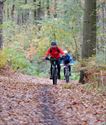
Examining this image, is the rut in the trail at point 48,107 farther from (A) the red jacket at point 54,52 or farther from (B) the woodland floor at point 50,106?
(A) the red jacket at point 54,52

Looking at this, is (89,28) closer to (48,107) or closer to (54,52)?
(54,52)

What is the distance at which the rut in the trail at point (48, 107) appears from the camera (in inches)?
328

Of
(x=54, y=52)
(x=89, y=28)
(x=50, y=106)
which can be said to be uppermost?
(x=89, y=28)

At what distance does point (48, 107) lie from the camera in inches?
383

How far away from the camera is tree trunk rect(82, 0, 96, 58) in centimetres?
1468

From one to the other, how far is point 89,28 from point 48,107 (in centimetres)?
573

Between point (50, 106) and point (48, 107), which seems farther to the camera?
point (50, 106)

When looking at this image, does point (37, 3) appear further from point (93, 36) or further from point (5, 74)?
point (93, 36)

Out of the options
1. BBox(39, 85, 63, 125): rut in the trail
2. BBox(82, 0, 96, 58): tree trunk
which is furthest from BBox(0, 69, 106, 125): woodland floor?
BBox(82, 0, 96, 58): tree trunk

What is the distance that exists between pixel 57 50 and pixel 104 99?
199 inches

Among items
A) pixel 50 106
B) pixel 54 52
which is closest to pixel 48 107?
pixel 50 106

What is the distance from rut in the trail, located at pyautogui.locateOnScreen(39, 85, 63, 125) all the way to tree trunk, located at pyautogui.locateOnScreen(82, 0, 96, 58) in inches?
109

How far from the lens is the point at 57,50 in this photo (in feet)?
50.0

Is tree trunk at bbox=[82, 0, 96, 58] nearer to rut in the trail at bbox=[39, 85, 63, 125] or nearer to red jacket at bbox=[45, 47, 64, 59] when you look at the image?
red jacket at bbox=[45, 47, 64, 59]
